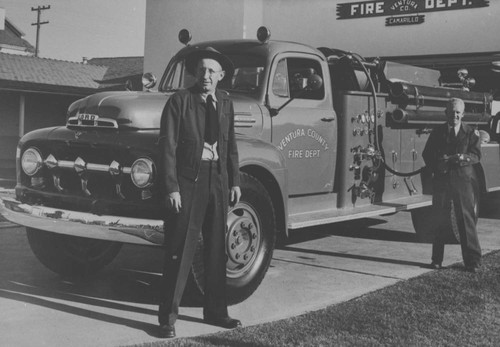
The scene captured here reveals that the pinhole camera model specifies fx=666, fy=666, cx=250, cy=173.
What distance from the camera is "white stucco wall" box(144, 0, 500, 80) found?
52.1 feet

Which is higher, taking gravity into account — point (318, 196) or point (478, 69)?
point (478, 69)

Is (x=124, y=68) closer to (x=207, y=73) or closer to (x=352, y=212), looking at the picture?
(x=352, y=212)

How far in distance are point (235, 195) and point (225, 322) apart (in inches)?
33.9

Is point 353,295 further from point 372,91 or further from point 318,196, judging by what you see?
point 372,91

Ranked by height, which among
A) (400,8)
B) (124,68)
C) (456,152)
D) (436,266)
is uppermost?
(124,68)

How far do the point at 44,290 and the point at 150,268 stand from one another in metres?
1.19

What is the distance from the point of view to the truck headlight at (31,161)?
5.27 metres

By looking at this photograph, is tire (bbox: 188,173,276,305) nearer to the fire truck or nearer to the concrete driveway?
the fire truck

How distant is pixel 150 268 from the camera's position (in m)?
6.37

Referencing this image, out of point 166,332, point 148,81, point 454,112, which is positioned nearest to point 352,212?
point 454,112

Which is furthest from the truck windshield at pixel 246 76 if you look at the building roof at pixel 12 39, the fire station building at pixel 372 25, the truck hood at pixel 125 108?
the building roof at pixel 12 39

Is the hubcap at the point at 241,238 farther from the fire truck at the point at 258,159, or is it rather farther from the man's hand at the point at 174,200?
the man's hand at the point at 174,200

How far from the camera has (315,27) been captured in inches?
736

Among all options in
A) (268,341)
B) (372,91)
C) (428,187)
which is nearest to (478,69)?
(428,187)
